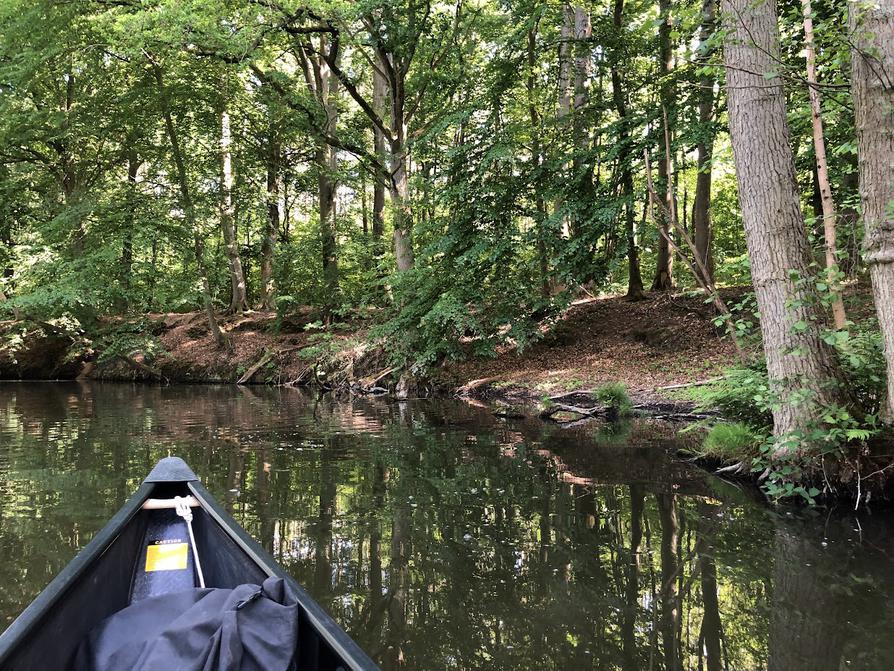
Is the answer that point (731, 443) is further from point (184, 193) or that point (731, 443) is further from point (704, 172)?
point (184, 193)

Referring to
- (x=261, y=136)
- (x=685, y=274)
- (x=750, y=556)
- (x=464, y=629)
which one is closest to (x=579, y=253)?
(x=685, y=274)

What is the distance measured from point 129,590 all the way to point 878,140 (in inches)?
216

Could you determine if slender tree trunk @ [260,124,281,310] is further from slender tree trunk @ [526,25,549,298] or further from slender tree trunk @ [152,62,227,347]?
slender tree trunk @ [526,25,549,298]

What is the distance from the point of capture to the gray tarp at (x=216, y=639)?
189 cm

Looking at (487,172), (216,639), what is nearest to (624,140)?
(487,172)

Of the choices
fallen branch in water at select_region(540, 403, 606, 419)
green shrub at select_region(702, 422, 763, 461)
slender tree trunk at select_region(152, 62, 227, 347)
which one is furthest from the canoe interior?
slender tree trunk at select_region(152, 62, 227, 347)

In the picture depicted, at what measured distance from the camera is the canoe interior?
180cm

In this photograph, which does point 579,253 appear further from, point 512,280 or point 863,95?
point 863,95

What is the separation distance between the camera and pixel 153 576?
10.1ft

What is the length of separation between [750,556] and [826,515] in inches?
48.2

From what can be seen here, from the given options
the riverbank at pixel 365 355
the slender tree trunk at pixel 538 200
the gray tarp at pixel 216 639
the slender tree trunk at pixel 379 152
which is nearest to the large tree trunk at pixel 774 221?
the gray tarp at pixel 216 639

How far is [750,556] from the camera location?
3881 millimetres

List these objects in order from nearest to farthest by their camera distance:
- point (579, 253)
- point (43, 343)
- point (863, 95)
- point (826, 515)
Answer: point (863, 95)
point (826, 515)
point (579, 253)
point (43, 343)

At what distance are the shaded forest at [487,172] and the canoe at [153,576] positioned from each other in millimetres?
4055
